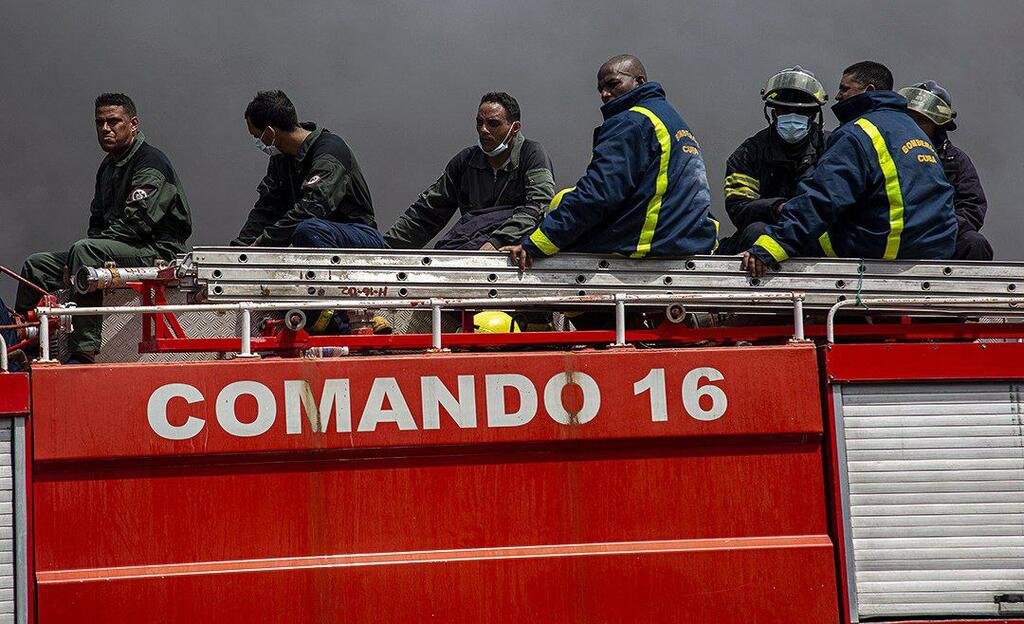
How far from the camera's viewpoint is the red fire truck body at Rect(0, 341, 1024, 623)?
4.31 meters

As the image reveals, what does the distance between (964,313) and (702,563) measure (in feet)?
5.07

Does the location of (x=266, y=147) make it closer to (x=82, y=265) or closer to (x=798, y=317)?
(x=82, y=265)

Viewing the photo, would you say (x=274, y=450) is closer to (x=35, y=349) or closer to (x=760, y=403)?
(x=760, y=403)

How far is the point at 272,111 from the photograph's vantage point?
21.1 feet

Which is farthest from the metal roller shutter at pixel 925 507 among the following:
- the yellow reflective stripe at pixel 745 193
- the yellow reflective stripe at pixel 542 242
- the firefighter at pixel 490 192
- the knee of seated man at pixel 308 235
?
the knee of seated man at pixel 308 235

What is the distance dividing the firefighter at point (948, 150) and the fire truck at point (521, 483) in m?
2.10

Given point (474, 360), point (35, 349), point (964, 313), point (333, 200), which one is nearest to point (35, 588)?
point (474, 360)

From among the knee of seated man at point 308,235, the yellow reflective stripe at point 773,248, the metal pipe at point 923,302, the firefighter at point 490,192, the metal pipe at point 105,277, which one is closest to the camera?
the metal pipe at point 923,302

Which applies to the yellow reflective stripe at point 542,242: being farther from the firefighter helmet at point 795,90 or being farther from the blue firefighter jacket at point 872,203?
the firefighter helmet at point 795,90

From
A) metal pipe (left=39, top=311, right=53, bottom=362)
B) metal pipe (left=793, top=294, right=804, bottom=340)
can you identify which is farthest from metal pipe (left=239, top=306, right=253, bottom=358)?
metal pipe (left=793, top=294, right=804, bottom=340)

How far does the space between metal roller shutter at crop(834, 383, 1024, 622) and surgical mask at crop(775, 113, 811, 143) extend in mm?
1966

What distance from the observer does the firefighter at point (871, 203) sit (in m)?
5.11

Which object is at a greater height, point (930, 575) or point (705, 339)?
point (705, 339)

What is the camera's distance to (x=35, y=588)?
167 inches
